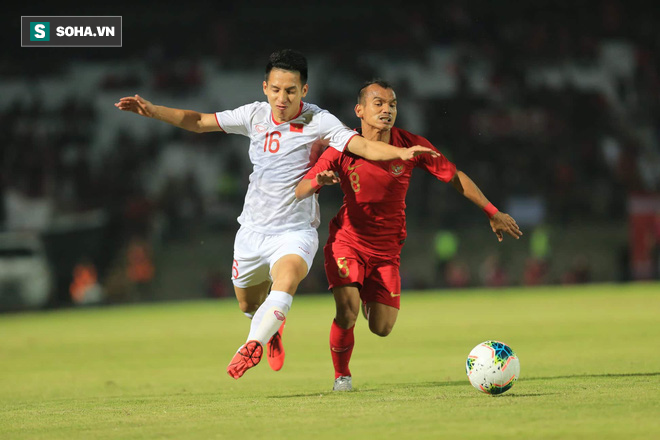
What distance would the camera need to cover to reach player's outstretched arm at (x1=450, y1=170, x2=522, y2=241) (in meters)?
7.23

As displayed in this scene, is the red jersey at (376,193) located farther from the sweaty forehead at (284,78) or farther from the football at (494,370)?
the football at (494,370)

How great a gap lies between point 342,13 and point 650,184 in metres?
11.8

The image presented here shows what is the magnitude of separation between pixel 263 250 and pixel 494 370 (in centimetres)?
220

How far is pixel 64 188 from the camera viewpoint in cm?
2452

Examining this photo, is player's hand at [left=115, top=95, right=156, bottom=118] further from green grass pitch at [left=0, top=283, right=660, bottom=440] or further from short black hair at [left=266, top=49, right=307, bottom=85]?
green grass pitch at [left=0, top=283, right=660, bottom=440]

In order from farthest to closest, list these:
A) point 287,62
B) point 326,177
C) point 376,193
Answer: point 376,193 < point 287,62 < point 326,177

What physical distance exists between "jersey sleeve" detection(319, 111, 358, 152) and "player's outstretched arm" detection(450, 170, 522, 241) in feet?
3.25

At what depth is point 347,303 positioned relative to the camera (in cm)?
752

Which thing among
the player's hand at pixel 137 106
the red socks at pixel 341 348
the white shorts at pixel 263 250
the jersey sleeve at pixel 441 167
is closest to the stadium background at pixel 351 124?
the white shorts at pixel 263 250

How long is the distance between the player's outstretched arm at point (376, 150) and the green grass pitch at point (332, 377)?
1.83 m

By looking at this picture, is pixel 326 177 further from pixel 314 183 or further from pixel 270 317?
pixel 270 317

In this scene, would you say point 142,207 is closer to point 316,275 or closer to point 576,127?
point 316,275

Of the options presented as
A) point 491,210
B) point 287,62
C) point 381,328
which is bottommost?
point 381,328

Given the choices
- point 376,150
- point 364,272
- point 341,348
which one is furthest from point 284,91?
point 341,348
